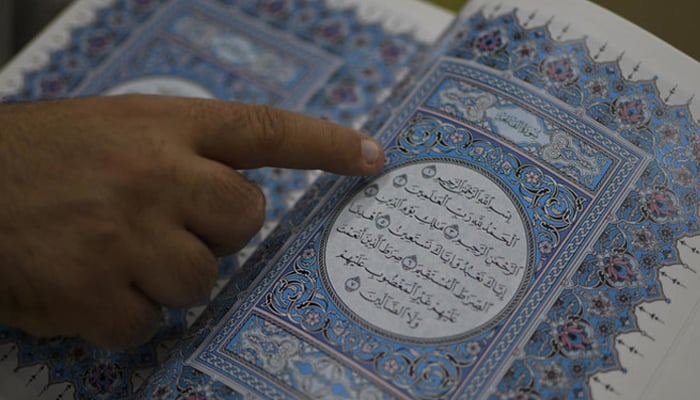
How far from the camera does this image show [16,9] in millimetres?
872

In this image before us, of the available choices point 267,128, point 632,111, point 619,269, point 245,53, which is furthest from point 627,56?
point 245,53

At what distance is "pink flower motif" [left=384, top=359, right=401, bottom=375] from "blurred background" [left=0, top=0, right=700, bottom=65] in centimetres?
48

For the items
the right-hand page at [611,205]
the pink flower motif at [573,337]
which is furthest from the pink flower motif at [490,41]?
the pink flower motif at [573,337]

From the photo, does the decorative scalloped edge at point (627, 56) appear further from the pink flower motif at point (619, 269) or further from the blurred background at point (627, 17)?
the blurred background at point (627, 17)

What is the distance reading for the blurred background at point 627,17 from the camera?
0.77m

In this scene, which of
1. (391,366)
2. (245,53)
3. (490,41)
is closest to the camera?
(391,366)

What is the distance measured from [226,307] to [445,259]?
154mm

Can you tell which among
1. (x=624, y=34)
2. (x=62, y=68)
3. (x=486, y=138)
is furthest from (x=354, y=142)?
(x=62, y=68)

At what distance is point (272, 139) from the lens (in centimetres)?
54

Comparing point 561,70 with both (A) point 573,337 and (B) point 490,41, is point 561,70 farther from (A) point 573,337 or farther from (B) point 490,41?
(A) point 573,337

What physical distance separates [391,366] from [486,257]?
95mm

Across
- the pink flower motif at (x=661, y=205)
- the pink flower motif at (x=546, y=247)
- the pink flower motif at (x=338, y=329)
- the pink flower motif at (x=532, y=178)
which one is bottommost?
the pink flower motif at (x=338, y=329)

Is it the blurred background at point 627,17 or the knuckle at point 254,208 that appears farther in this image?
the blurred background at point 627,17

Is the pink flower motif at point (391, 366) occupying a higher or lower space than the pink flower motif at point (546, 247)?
lower
